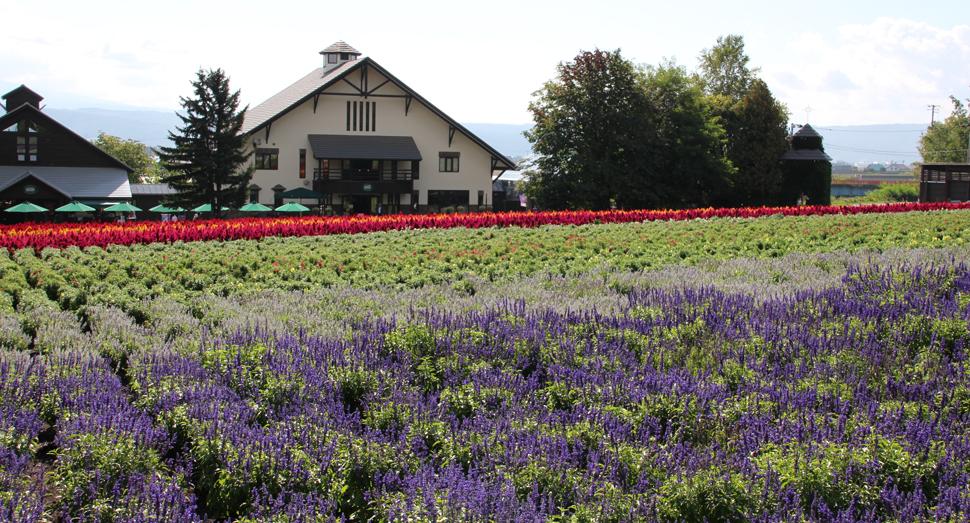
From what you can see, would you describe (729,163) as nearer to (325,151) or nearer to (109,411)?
(325,151)

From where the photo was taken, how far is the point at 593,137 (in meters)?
47.2

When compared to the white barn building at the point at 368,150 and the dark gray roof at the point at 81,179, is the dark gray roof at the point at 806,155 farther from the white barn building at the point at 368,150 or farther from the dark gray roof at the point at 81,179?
the dark gray roof at the point at 81,179

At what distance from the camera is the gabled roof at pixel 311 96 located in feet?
147

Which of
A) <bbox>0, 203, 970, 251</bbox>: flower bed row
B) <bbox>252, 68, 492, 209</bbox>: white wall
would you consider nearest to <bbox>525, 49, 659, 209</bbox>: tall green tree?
<bbox>252, 68, 492, 209</bbox>: white wall

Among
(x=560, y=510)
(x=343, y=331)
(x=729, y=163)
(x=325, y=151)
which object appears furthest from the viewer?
(x=729, y=163)

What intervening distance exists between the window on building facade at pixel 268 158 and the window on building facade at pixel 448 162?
11.4 metres

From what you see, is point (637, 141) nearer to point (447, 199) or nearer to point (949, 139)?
point (447, 199)

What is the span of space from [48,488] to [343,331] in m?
3.16

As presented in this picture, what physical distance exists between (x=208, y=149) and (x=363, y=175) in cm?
1234

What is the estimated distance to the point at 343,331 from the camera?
736cm

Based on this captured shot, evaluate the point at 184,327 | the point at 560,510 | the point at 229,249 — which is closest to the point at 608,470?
the point at 560,510

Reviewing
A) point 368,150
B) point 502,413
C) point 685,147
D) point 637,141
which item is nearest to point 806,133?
point 685,147

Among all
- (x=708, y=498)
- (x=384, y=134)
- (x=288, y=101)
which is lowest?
(x=708, y=498)

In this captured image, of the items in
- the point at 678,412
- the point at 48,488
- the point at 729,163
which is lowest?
the point at 48,488
